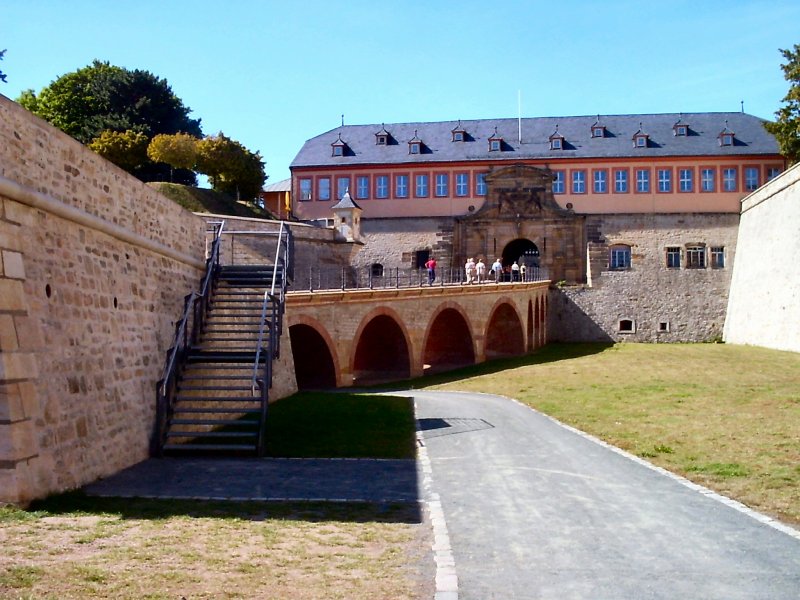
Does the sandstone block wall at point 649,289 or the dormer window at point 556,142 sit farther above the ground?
the dormer window at point 556,142

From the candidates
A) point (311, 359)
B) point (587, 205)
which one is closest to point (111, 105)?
point (587, 205)

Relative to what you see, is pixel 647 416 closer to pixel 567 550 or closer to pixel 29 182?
pixel 567 550

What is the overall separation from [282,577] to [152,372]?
7.20 metres

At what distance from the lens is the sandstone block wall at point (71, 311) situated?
862cm

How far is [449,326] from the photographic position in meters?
36.6

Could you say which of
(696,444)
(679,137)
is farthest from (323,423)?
(679,137)

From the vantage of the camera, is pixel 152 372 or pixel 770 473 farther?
pixel 152 372

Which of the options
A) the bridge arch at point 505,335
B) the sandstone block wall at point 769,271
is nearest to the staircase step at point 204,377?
the sandstone block wall at point 769,271

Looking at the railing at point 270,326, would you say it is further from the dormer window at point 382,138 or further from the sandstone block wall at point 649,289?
the dormer window at point 382,138

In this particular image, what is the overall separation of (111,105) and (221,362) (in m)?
39.7

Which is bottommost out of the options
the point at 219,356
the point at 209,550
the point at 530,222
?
the point at 209,550

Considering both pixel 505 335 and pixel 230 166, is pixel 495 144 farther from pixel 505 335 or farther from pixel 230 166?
pixel 230 166

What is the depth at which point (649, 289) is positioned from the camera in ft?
158

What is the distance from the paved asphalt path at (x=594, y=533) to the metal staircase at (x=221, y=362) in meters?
3.13
